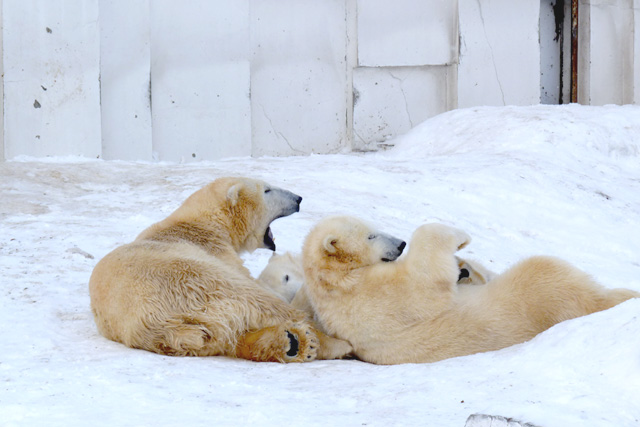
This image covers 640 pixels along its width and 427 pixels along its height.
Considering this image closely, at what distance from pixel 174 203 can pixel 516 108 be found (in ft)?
14.5

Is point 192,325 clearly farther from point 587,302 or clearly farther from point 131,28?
point 131,28

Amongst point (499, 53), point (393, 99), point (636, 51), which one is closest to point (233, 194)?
point (393, 99)

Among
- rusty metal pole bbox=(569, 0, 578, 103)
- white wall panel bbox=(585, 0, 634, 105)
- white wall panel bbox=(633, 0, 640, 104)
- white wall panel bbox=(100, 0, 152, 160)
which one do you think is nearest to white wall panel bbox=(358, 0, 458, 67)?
rusty metal pole bbox=(569, 0, 578, 103)

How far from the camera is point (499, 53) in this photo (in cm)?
1008

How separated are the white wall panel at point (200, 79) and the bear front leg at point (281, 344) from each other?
615 centimetres

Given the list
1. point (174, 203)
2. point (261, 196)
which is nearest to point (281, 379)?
point (261, 196)

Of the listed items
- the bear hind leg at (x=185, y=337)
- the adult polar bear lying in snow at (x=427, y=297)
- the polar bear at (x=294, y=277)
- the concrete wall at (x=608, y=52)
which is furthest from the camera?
the concrete wall at (x=608, y=52)

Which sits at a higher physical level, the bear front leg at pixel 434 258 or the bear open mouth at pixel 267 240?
the bear front leg at pixel 434 258

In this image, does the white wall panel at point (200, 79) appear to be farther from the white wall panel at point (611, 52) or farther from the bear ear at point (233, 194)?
the bear ear at point (233, 194)

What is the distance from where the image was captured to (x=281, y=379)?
2.71m

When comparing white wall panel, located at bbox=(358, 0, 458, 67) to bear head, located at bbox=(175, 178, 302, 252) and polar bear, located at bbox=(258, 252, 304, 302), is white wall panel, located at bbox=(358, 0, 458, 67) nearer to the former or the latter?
bear head, located at bbox=(175, 178, 302, 252)

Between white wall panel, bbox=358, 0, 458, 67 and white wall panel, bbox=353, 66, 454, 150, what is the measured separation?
157 mm

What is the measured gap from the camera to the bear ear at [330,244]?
313 cm

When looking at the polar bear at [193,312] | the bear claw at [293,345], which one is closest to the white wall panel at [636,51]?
the polar bear at [193,312]
